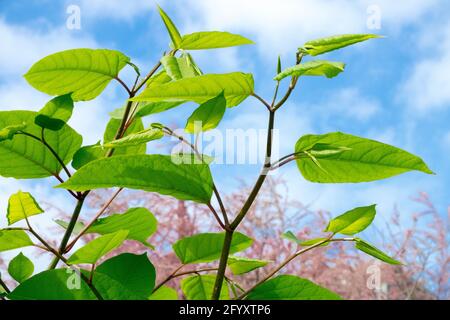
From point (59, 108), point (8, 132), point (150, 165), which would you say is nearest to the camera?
point (150, 165)

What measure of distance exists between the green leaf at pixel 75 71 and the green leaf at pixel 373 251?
0.39m

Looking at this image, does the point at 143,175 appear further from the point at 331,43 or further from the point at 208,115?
the point at 331,43

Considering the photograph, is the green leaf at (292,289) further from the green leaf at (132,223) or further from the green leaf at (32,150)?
the green leaf at (32,150)

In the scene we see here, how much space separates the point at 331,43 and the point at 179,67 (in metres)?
0.18

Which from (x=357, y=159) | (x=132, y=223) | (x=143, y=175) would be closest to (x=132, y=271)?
(x=132, y=223)

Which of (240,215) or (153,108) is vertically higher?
(153,108)

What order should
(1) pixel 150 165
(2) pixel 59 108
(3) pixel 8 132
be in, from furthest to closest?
(2) pixel 59 108
(3) pixel 8 132
(1) pixel 150 165

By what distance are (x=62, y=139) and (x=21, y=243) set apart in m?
0.15

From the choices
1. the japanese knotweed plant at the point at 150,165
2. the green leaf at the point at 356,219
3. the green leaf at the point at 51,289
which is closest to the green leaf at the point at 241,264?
the japanese knotweed plant at the point at 150,165

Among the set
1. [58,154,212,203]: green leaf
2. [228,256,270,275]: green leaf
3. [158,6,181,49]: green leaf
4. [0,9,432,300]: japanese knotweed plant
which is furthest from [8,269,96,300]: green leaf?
[158,6,181,49]: green leaf

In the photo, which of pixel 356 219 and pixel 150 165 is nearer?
pixel 150 165

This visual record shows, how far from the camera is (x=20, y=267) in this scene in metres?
0.80

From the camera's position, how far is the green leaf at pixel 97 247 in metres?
0.58
